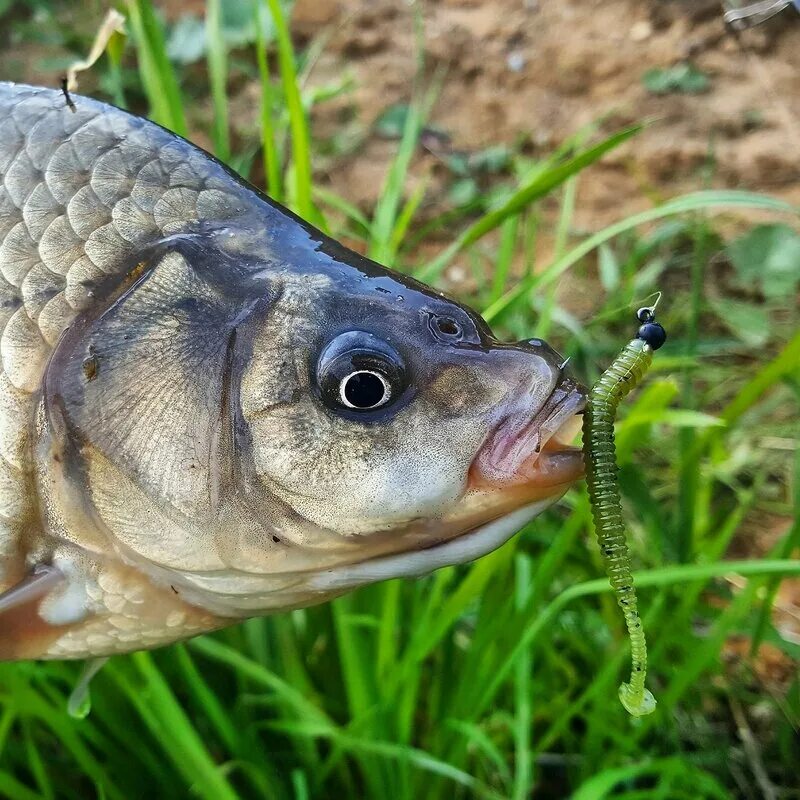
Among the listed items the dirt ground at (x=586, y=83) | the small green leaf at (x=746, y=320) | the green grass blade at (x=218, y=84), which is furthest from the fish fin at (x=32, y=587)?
the dirt ground at (x=586, y=83)

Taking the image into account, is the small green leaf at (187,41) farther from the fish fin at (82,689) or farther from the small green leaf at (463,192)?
the fish fin at (82,689)

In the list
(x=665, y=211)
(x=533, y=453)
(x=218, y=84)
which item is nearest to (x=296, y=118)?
Answer: (x=218, y=84)

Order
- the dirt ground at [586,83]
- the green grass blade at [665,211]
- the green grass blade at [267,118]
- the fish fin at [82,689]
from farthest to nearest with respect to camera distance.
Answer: the dirt ground at [586,83] → the green grass blade at [267,118] → the green grass blade at [665,211] → the fish fin at [82,689]

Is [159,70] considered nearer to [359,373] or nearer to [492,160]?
[359,373]

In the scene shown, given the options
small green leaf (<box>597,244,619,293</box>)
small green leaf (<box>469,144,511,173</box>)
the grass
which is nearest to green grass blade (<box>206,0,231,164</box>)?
the grass

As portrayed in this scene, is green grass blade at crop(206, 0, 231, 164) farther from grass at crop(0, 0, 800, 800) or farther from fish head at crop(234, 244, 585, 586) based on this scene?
fish head at crop(234, 244, 585, 586)
